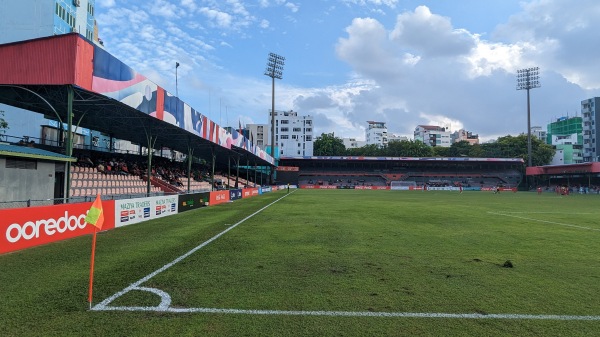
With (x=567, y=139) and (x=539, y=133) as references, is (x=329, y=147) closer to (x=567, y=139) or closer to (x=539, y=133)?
(x=567, y=139)

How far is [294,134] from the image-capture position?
12325 centimetres

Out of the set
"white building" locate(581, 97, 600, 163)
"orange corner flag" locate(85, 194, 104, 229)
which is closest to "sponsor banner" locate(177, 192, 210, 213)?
"orange corner flag" locate(85, 194, 104, 229)

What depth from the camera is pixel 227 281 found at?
21.6 ft

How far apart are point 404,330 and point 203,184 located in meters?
42.8

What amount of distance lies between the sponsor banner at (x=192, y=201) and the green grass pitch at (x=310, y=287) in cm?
1055

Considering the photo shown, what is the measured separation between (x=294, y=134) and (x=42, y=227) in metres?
114

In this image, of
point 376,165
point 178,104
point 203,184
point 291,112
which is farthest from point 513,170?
point 178,104

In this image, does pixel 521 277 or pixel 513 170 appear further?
pixel 513 170

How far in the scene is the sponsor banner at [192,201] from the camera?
72.7ft

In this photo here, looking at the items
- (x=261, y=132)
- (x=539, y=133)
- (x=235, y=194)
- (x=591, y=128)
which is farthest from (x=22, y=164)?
(x=539, y=133)

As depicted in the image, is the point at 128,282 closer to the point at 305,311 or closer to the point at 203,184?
the point at 305,311

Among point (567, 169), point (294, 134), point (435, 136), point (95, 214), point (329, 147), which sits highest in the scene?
point (435, 136)

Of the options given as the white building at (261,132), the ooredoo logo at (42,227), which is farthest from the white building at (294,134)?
the ooredoo logo at (42,227)

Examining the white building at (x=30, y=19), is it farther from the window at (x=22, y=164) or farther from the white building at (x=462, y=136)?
the white building at (x=462, y=136)
